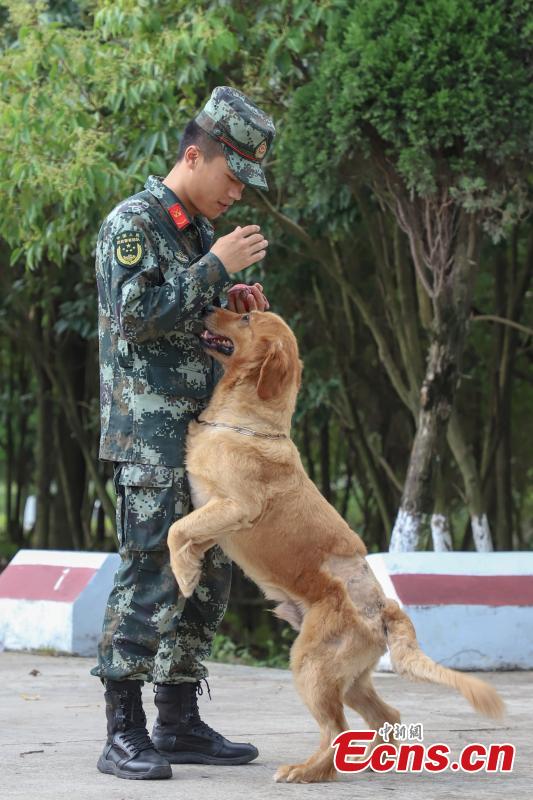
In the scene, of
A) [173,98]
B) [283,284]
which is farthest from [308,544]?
[283,284]

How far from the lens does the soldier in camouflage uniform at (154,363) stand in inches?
158

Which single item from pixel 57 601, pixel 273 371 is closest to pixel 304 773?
pixel 273 371

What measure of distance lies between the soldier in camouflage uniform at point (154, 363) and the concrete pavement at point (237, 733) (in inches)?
8.9

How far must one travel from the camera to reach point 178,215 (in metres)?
4.24

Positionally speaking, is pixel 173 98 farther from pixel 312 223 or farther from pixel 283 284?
pixel 283 284

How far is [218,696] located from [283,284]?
16.6 ft

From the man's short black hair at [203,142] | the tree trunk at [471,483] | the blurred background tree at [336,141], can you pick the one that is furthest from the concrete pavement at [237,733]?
the man's short black hair at [203,142]

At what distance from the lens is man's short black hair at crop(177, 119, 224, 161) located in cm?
417

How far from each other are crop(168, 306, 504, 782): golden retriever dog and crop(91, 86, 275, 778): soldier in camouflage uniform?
11 centimetres

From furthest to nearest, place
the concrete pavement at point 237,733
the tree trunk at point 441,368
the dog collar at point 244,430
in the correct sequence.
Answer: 1. the tree trunk at point 441,368
2. the dog collar at point 244,430
3. the concrete pavement at point 237,733

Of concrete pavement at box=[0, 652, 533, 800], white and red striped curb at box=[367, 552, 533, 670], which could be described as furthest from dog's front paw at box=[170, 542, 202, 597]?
white and red striped curb at box=[367, 552, 533, 670]

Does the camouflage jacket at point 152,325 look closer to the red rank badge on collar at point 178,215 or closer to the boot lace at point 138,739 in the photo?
the red rank badge on collar at point 178,215

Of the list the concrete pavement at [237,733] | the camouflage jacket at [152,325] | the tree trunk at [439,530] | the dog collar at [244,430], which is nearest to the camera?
the concrete pavement at [237,733]

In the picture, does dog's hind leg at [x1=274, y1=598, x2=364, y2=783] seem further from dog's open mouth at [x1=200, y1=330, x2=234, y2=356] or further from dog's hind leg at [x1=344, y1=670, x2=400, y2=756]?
dog's open mouth at [x1=200, y1=330, x2=234, y2=356]
